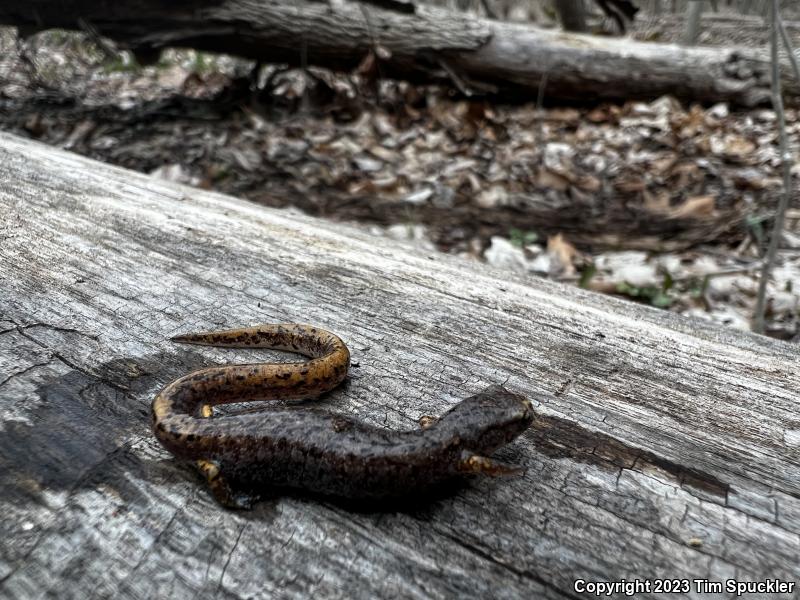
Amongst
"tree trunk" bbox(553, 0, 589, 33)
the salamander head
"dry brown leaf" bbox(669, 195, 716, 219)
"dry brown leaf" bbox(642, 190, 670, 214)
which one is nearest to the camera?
the salamander head

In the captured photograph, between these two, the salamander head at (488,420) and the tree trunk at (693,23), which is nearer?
the salamander head at (488,420)

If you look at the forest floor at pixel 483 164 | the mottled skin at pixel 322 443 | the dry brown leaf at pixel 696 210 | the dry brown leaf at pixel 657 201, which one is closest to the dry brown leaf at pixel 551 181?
the forest floor at pixel 483 164

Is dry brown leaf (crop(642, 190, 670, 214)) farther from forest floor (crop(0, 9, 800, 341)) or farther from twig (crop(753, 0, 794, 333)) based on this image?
twig (crop(753, 0, 794, 333))

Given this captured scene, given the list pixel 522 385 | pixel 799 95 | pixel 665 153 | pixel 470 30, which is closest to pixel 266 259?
pixel 522 385

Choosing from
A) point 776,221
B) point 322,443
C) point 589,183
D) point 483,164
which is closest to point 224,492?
point 322,443

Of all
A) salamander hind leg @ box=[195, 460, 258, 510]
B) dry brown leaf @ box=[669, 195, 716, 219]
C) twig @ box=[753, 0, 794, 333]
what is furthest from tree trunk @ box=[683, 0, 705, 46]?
salamander hind leg @ box=[195, 460, 258, 510]

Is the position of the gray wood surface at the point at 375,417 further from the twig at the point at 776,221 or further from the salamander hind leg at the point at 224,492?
the twig at the point at 776,221
